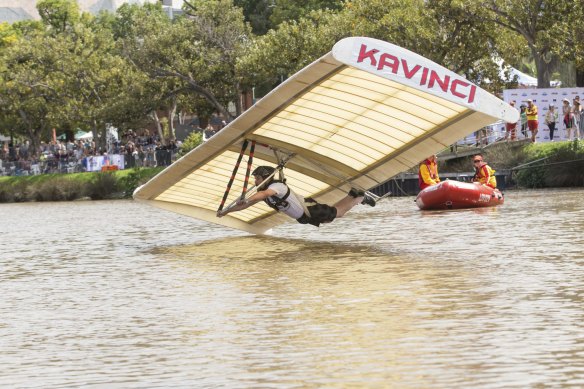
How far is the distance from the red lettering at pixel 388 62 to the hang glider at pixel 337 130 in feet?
0.04

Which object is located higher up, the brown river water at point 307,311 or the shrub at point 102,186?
the shrub at point 102,186

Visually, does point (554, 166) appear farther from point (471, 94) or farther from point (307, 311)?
point (307, 311)

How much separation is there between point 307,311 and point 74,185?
51311 mm

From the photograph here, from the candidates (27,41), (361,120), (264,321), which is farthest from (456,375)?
(27,41)

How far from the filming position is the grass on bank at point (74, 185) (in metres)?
60.0

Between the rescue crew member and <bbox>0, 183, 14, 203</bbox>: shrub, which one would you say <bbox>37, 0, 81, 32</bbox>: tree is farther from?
the rescue crew member

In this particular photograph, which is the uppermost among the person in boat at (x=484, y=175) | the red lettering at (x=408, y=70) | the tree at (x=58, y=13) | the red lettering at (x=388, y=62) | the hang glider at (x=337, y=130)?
the tree at (x=58, y=13)

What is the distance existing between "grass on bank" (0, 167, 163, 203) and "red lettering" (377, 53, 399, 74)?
136 feet

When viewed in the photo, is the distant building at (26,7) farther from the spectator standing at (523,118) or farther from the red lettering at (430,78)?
the red lettering at (430,78)

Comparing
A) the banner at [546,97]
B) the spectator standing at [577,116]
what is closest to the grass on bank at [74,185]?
the banner at [546,97]

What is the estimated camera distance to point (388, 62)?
1661 centimetres

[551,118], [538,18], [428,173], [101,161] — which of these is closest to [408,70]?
[428,173]

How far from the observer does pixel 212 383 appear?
9.38 metres

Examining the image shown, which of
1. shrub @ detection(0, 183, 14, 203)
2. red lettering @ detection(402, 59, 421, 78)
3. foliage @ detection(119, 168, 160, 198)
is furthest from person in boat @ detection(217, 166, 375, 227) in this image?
shrub @ detection(0, 183, 14, 203)
